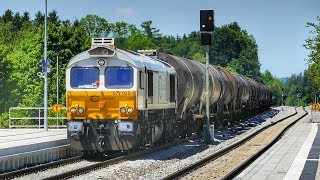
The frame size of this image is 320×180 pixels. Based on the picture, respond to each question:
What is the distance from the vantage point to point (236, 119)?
49.3m

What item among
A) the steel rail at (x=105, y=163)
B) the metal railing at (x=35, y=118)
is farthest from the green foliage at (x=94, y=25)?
the steel rail at (x=105, y=163)

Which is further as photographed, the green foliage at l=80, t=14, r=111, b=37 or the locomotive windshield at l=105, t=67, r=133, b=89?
the green foliage at l=80, t=14, r=111, b=37

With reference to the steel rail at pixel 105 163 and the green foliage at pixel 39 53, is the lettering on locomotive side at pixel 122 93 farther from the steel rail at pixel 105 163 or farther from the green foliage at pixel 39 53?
the green foliage at pixel 39 53

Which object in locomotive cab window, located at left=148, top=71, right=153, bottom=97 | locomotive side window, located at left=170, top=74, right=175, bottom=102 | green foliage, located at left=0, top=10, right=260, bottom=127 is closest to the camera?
locomotive cab window, located at left=148, top=71, right=153, bottom=97

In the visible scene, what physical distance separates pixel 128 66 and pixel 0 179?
6.76 metres

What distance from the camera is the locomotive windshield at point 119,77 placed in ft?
70.0

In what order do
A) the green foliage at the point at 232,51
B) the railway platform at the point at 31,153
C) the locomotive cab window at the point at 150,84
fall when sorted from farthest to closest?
the green foliage at the point at 232,51 < the locomotive cab window at the point at 150,84 < the railway platform at the point at 31,153

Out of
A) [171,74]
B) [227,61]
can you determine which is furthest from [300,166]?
[227,61]

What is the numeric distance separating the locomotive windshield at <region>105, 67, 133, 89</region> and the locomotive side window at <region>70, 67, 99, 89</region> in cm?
40

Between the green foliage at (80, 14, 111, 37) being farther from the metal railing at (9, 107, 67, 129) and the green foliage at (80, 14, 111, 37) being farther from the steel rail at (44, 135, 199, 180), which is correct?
the steel rail at (44, 135, 199, 180)

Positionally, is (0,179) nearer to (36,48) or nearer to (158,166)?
(158,166)

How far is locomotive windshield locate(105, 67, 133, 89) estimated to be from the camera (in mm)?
21344

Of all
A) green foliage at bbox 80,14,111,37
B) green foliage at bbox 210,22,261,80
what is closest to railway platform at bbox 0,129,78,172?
green foliage at bbox 80,14,111,37

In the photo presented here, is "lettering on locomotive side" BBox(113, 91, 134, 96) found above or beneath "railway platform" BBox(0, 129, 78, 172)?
above
